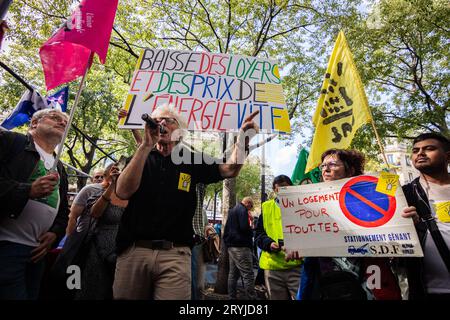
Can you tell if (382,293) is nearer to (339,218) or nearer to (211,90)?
(339,218)

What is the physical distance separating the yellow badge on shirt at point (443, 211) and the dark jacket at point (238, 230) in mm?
3621

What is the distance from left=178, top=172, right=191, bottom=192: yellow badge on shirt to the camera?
6.36 feet

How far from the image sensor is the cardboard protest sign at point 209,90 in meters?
2.82

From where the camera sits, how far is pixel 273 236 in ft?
11.9

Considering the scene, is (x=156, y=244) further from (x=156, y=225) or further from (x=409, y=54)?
(x=409, y=54)

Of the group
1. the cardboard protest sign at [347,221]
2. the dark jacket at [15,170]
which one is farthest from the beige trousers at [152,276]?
the cardboard protest sign at [347,221]

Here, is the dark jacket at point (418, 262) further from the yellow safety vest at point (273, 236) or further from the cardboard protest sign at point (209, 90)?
the yellow safety vest at point (273, 236)

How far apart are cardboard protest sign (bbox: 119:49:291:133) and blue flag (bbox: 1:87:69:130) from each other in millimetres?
3237

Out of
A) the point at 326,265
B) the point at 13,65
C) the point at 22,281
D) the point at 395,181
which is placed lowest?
the point at 22,281

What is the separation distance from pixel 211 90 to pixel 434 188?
7.42 ft

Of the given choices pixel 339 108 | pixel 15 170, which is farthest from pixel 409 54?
pixel 15 170

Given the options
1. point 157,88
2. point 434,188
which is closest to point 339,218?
point 434,188

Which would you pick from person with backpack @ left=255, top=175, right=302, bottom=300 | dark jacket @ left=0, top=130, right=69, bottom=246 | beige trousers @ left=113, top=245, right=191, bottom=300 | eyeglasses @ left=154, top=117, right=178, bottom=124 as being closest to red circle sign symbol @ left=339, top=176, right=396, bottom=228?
person with backpack @ left=255, top=175, right=302, bottom=300

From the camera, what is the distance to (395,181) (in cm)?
205
